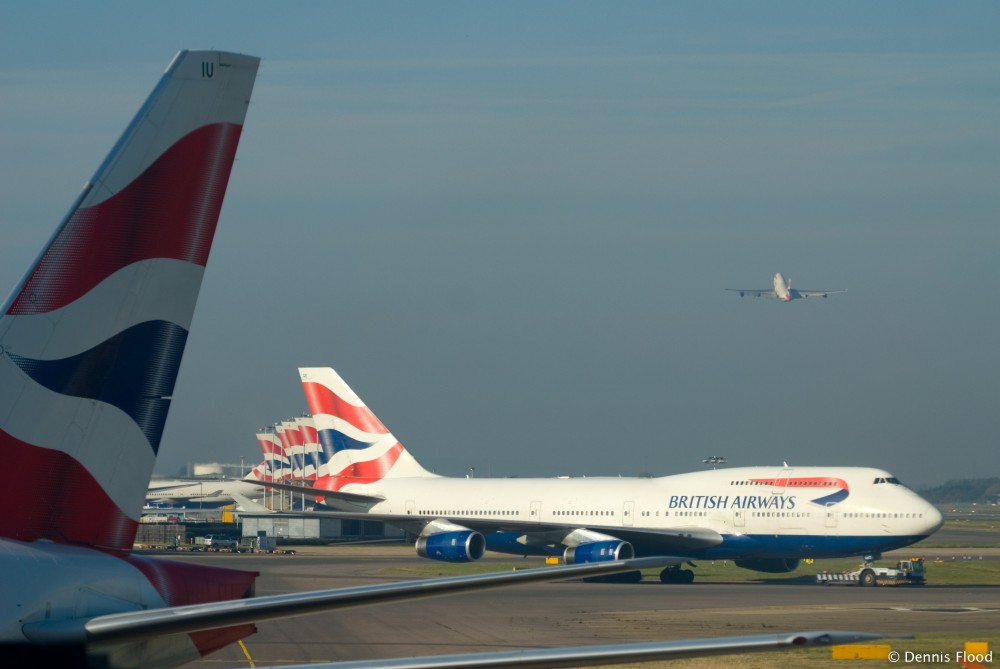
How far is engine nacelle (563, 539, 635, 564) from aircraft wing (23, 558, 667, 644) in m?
28.6

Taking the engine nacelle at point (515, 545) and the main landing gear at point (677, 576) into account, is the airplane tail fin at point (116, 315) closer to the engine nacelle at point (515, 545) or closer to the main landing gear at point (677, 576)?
the main landing gear at point (677, 576)

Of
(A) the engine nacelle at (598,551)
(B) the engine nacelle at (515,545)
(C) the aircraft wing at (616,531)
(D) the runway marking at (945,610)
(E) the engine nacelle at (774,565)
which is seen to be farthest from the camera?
(B) the engine nacelle at (515,545)

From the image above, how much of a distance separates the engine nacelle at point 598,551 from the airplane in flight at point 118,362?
1076 inches

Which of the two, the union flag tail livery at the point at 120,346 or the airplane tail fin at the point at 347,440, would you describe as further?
the airplane tail fin at the point at 347,440

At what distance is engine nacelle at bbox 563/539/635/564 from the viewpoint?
33.1m

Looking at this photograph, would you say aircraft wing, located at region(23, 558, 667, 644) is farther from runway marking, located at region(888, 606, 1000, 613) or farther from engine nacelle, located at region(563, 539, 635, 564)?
engine nacelle, located at region(563, 539, 635, 564)

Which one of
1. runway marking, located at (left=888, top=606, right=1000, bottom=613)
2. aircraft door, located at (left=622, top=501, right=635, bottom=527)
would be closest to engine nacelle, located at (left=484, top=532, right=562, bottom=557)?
aircraft door, located at (left=622, top=501, right=635, bottom=527)

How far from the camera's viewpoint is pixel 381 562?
46281 mm

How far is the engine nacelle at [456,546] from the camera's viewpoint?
112 ft

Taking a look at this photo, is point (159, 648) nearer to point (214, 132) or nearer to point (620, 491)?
point (214, 132)

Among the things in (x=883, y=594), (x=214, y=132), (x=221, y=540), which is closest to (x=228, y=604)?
(x=214, y=132)

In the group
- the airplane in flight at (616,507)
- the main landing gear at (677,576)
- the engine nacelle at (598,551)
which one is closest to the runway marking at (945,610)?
the airplane in flight at (616,507)

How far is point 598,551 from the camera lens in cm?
3316

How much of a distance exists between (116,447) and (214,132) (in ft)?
5.44
